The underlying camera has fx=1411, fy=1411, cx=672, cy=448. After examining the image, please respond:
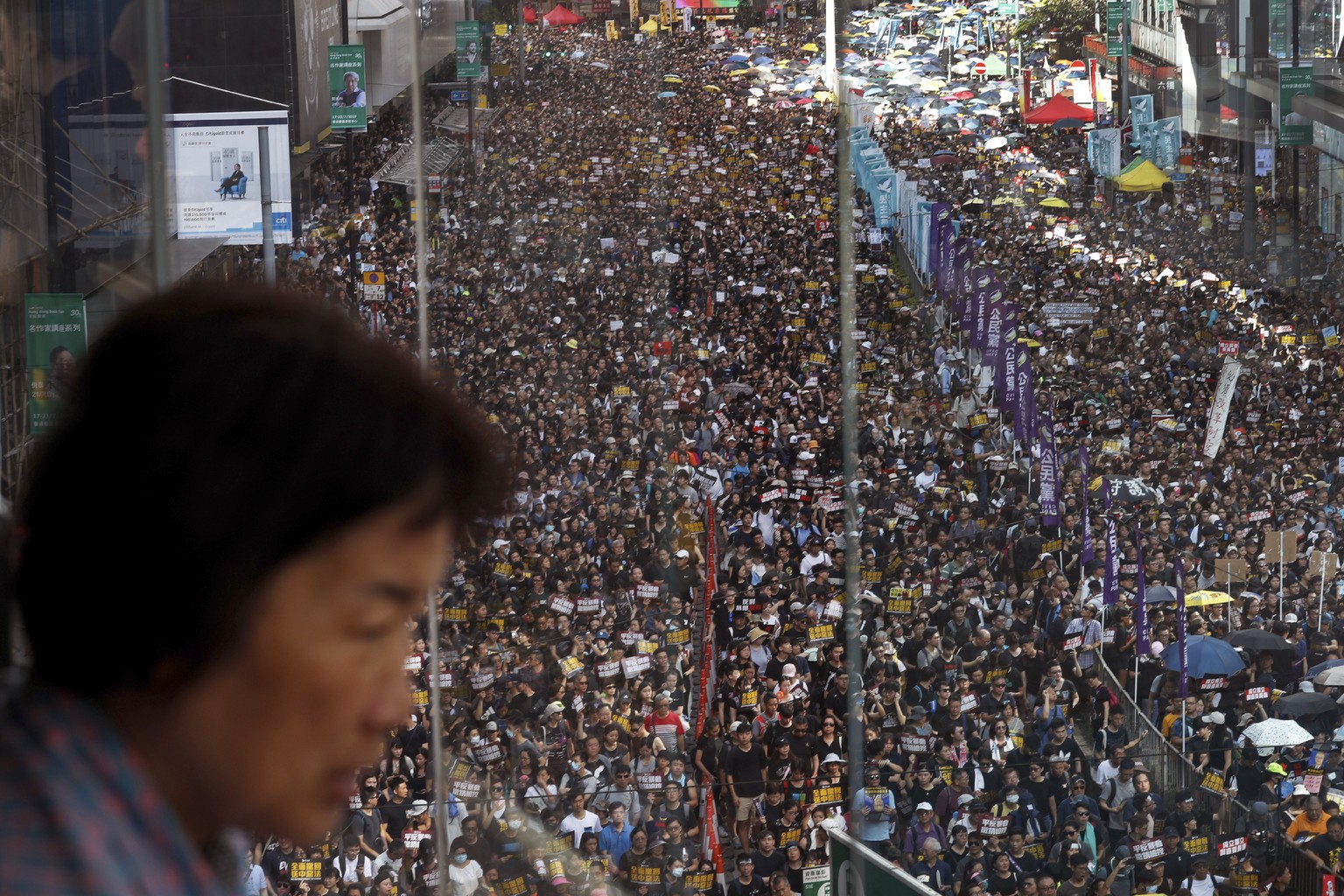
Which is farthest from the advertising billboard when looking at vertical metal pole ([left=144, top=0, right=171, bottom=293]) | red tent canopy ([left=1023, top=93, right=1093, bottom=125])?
red tent canopy ([left=1023, top=93, right=1093, bottom=125])

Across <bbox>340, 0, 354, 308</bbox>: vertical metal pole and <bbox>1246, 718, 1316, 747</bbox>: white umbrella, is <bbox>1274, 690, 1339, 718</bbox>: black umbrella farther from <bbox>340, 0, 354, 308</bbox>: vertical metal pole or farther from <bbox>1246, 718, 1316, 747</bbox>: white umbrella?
<bbox>340, 0, 354, 308</bbox>: vertical metal pole

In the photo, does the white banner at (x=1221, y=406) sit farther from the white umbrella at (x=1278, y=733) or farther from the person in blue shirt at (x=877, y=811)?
the person in blue shirt at (x=877, y=811)

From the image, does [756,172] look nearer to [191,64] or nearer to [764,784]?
[764,784]

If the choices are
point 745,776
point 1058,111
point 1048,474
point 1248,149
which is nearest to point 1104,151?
point 1058,111

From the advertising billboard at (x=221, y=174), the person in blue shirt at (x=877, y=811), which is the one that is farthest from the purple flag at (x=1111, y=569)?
the advertising billboard at (x=221, y=174)

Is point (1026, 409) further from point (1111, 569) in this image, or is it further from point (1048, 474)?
point (1111, 569)

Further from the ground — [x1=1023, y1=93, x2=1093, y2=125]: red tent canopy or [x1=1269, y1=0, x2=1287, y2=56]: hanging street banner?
[x1=1269, y1=0, x2=1287, y2=56]: hanging street banner

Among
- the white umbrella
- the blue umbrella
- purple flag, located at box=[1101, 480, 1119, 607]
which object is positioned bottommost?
the white umbrella
